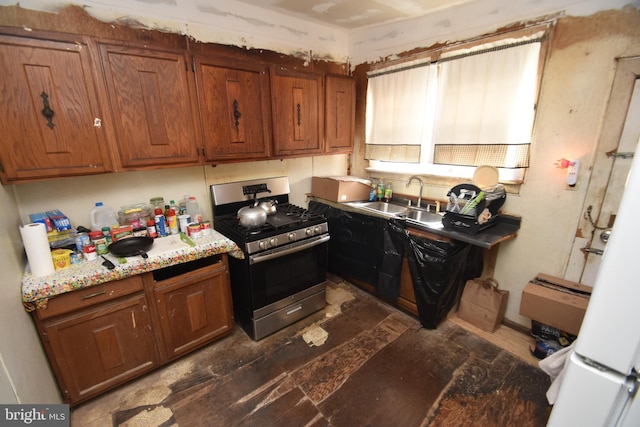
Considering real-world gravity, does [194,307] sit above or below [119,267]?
below

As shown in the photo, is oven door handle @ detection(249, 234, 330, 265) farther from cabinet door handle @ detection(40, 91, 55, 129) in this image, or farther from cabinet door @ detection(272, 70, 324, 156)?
cabinet door handle @ detection(40, 91, 55, 129)

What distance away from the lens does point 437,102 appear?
247cm

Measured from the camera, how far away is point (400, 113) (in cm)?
274

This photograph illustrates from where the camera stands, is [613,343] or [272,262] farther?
[272,262]

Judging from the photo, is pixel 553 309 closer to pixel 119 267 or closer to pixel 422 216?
pixel 422 216

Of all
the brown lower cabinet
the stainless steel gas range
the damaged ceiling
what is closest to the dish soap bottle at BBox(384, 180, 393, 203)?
the stainless steel gas range

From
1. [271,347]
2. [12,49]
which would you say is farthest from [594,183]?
[12,49]

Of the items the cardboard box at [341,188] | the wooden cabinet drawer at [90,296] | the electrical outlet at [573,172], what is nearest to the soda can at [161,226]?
the wooden cabinet drawer at [90,296]

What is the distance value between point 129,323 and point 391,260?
1954mm

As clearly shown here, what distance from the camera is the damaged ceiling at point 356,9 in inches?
88.1

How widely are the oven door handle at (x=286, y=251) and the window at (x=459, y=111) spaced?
4.12 ft

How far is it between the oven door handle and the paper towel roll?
1085mm

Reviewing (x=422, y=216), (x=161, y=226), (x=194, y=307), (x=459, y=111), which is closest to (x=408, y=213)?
(x=422, y=216)

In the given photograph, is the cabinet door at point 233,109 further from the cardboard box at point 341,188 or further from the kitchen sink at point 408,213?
the kitchen sink at point 408,213
